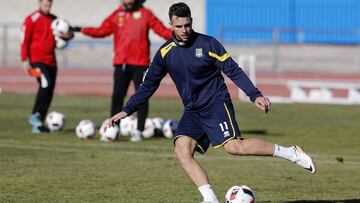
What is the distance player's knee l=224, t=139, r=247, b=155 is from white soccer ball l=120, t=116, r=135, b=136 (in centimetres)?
745

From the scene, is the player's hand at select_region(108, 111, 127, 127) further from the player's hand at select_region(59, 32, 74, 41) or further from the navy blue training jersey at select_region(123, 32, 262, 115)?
the player's hand at select_region(59, 32, 74, 41)

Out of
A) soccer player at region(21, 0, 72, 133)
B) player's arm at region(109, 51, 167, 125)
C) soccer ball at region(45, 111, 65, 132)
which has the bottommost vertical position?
soccer ball at region(45, 111, 65, 132)

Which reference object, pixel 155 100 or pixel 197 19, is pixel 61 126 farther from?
pixel 197 19

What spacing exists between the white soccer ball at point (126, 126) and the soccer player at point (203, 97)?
7.11 metres

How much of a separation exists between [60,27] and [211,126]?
7759mm

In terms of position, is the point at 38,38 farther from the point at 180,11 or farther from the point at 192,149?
the point at 180,11

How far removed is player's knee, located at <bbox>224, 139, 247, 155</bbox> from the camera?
381 inches

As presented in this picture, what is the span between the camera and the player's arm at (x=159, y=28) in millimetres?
16484

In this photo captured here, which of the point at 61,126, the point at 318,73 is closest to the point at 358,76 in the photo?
the point at 318,73

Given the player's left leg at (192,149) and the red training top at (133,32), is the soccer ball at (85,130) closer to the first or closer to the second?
the red training top at (133,32)

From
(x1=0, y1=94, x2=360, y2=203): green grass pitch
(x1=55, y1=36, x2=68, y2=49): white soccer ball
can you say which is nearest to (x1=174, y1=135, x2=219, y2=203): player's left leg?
(x1=0, y1=94, x2=360, y2=203): green grass pitch

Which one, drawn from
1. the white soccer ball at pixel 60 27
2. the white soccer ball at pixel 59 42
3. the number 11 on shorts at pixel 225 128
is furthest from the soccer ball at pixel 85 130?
the number 11 on shorts at pixel 225 128

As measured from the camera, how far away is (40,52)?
58.1 ft

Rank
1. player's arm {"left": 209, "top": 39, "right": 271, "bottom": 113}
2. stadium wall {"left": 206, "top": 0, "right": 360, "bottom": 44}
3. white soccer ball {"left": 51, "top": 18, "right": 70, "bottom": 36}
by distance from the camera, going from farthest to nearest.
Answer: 1. stadium wall {"left": 206, "top": 0, "right": 360, "bottom": 44}
2. white soccer ball {"left": 51, "top": 18, "right": 70, "bottom": 36}
3. player's arm {"left": 209, "top": 39, "right": 271, "bottom": 113}
